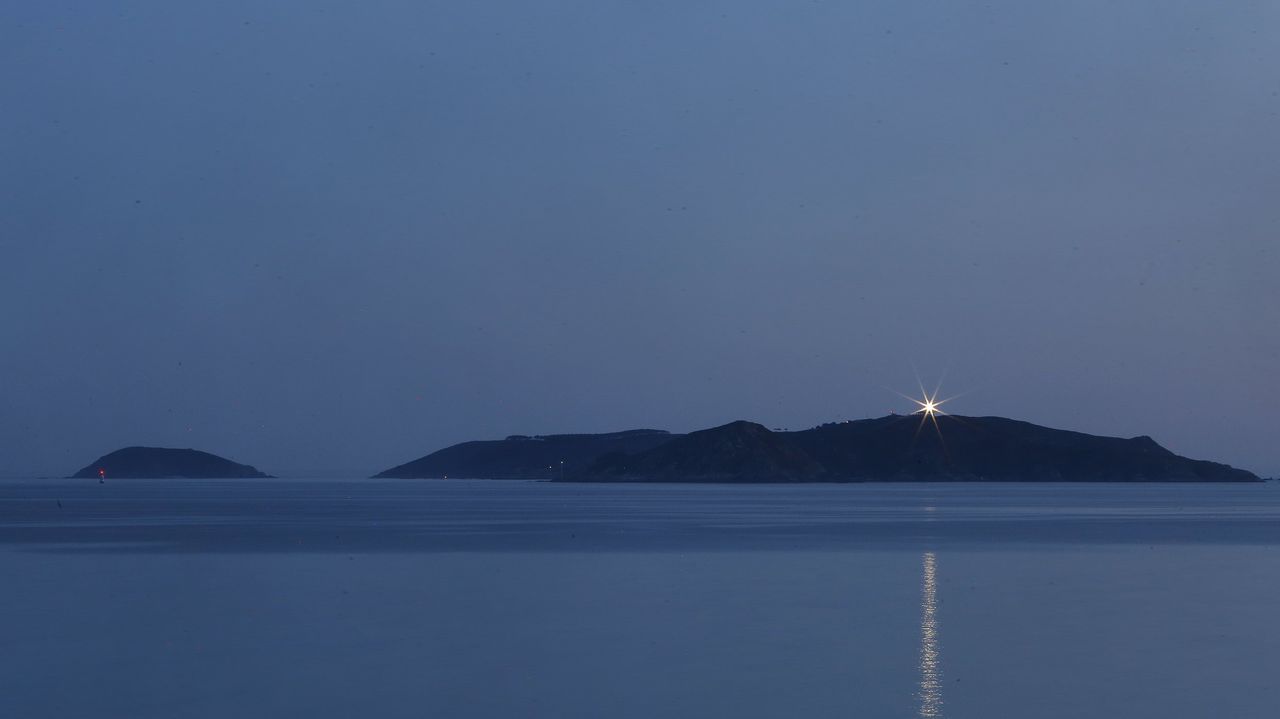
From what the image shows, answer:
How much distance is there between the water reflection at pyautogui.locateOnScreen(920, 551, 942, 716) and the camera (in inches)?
779

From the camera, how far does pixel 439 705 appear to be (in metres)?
19.9

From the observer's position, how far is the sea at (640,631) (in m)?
20.4

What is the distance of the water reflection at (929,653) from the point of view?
19.8 m

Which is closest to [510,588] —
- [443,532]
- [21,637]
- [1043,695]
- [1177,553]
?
[21,637]

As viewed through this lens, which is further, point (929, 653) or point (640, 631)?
point (640, 631)

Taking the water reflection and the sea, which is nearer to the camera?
the water reflection

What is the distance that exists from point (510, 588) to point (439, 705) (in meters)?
17.7

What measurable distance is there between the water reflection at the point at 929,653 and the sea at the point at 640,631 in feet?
0.25

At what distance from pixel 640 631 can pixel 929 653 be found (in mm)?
6326

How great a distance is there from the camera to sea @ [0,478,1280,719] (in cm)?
2039

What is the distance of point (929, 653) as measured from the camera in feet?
81.5

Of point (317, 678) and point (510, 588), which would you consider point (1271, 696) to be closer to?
point (317, 678)

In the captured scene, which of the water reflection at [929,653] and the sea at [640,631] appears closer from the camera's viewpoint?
the water reflection at [929,653]

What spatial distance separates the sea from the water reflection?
0.08m
